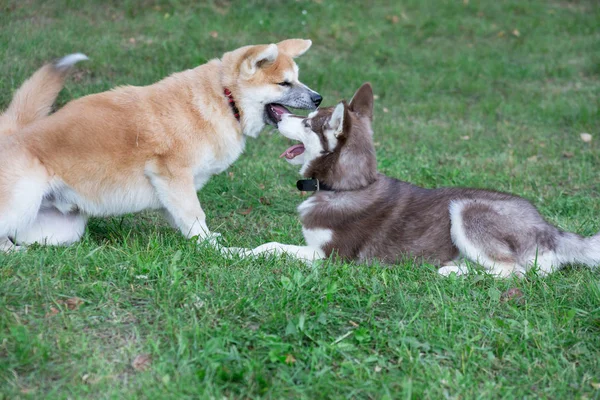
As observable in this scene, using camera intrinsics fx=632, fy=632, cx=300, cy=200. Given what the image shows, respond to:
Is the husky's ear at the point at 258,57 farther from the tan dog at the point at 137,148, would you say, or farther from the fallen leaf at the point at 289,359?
the fallen leaf at the point at 289,359

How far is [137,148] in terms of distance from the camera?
4723 millimetres

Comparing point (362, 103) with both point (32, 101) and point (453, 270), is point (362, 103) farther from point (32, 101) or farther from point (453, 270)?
point (32, 101)

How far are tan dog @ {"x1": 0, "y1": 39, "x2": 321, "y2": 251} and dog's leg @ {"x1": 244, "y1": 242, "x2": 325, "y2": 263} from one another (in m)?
0.51

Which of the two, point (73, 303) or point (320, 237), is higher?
point (73, 303)

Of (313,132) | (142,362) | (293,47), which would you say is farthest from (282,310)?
(293,47)

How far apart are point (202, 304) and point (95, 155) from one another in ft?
5.38

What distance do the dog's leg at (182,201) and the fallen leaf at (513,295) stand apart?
212cm

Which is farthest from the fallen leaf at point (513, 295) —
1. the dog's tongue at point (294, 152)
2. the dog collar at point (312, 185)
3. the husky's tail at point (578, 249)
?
the dog's tongue at point (294, 152)

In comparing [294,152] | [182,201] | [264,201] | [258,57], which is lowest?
[264,201]

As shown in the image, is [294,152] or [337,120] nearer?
[337,120]

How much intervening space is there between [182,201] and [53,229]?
0.99 meters

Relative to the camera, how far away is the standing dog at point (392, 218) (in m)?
4.45

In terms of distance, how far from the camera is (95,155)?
4629mm

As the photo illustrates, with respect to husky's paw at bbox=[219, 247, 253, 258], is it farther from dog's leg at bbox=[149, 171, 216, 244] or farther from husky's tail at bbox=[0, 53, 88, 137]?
husky's tail at bbox=[0, 53, 88, 137]
